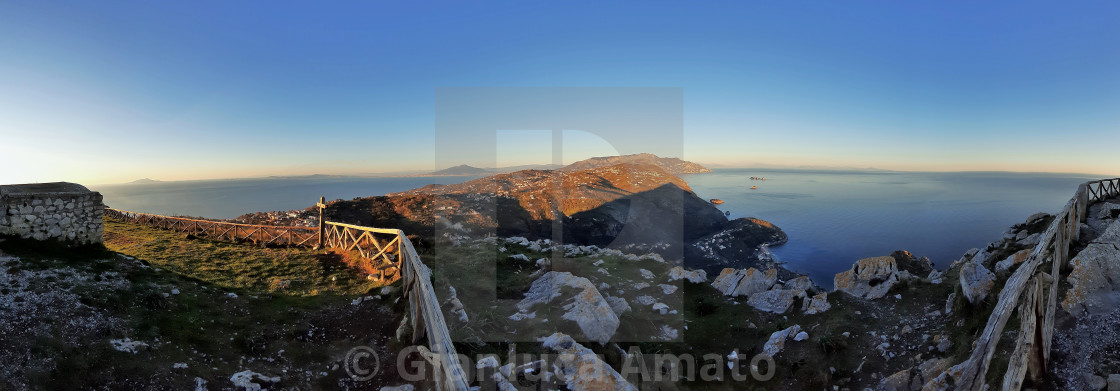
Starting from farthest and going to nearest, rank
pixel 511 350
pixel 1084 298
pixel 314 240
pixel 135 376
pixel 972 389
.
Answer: pixel 314 240
pixel 511 350
pixel 1084 298
pixel 972 389
pixel 135 376

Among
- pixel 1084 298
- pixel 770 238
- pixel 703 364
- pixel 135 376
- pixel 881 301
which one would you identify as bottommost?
pixel 770 238

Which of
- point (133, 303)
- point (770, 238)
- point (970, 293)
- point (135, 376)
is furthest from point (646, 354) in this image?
point (770, 238)

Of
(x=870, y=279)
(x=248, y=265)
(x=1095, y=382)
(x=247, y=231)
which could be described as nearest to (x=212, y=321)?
(x=248, y=265)

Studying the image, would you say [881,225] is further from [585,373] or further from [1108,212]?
[585,373]

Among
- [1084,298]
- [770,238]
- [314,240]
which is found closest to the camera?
[1084,298]

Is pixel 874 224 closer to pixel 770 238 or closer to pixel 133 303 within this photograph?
pixel 770 238

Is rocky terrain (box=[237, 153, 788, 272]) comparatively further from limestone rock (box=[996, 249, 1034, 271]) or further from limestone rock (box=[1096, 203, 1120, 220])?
limestone rock (box=[1096, 203, 1120, 220])

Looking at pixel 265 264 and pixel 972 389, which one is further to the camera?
pixel 265 264
